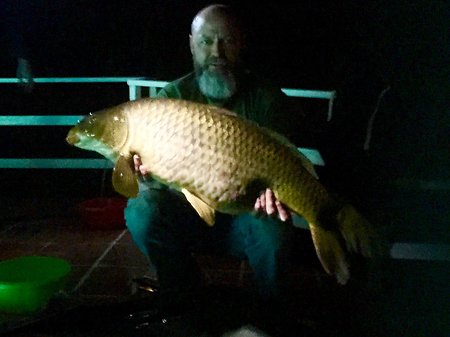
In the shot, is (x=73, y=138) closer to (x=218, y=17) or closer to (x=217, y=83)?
(x=217, y=83)

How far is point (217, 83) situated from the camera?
2.83 meters

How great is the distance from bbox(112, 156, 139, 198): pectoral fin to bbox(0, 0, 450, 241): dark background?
1.02 m

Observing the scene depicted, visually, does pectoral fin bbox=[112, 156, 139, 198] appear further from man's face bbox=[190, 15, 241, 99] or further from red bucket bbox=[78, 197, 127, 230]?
red bucket bbox=[78, 197, 127, 230]

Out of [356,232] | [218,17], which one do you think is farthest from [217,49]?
[356,232]

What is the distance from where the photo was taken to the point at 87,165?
5.14 meters

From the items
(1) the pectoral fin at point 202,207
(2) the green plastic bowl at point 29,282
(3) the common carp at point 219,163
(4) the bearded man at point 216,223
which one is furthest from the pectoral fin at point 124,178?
(2) the green plastic bowl at point 29,282

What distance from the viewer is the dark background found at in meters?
3.82

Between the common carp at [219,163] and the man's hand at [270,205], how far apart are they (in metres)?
0.02

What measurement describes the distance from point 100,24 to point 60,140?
33.7ft

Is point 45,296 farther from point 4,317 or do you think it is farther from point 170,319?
point 170,319

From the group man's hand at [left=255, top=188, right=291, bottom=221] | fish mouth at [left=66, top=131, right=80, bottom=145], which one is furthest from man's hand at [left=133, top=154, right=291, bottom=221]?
fish mouth at [left=66, top=131, right=80, bottom=145]

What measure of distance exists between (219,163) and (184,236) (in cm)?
62

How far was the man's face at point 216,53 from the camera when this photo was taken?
2.79 m

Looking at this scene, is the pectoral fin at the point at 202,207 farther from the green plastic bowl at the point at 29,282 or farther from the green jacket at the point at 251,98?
the green plastic bowl at the point at 29,282
